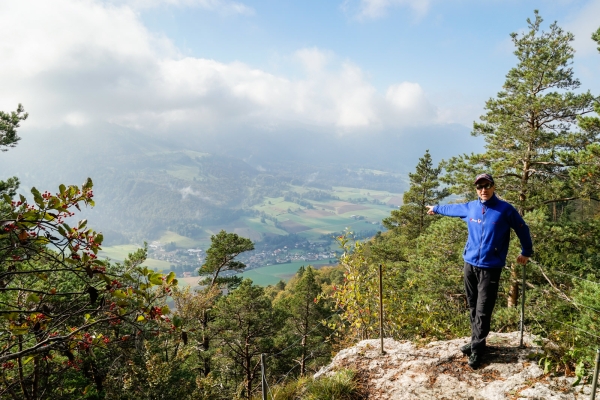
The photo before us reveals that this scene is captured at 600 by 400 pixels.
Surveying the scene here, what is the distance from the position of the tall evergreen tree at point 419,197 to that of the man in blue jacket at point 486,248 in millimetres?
19030

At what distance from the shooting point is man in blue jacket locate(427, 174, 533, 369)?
3748 mm

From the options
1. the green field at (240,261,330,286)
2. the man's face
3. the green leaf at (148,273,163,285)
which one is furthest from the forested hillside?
the green field at (240,261,330,286)

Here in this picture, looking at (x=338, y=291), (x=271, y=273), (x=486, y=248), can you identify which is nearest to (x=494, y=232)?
(x=486, y=248)

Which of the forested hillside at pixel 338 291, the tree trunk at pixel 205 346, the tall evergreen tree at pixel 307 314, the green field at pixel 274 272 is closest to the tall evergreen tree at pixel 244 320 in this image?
the forested hillside at pixel 338 291

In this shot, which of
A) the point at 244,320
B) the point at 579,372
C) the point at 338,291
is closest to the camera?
the point at 579,372

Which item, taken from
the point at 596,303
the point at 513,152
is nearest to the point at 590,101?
the point at 513,152

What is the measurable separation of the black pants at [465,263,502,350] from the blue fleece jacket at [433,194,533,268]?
122mm

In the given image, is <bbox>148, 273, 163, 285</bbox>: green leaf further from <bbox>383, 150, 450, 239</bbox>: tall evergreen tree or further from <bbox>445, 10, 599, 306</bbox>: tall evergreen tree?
<bbox>383, 150, 450, 239</bbox>: tall evergreen tree

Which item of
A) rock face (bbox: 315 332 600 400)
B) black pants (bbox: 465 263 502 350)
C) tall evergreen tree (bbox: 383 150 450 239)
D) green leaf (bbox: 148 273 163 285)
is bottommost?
rock face (bbox: 315 332 600 400)

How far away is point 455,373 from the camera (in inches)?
155

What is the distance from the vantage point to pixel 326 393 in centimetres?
390

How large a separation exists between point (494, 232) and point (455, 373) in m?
1.77

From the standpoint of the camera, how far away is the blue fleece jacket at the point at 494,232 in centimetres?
374

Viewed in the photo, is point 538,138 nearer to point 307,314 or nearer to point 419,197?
point 419,197
